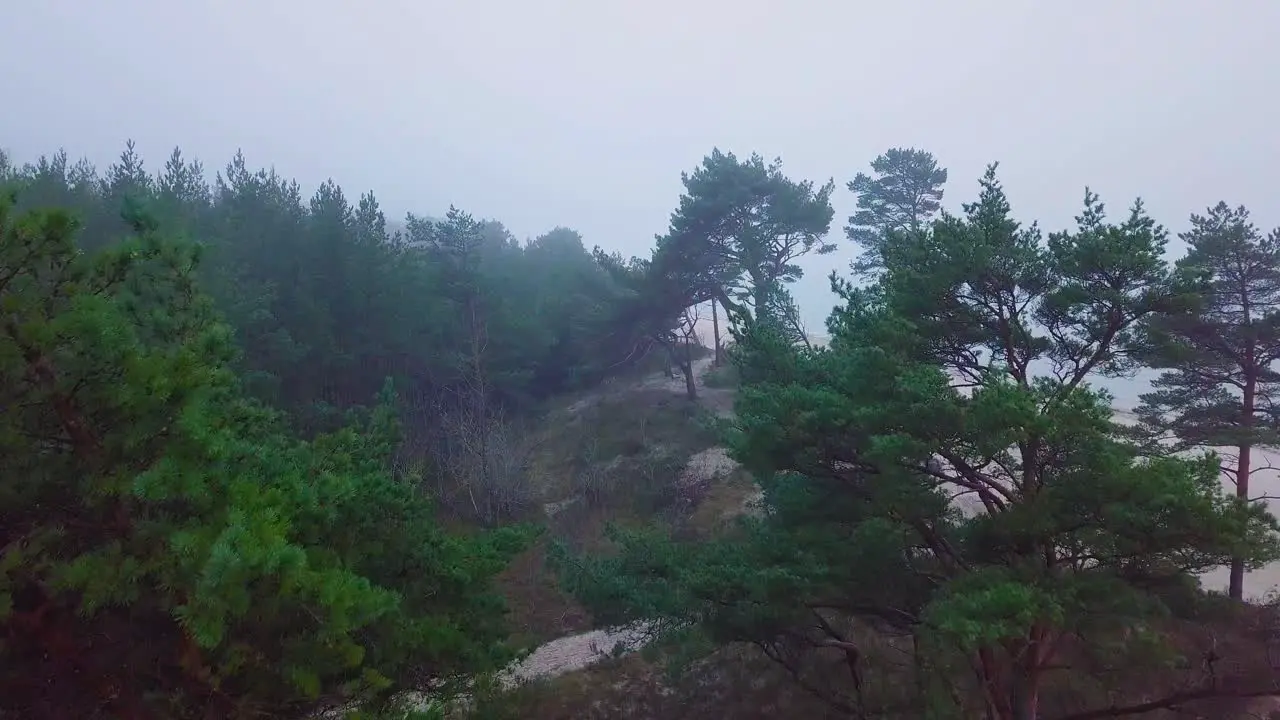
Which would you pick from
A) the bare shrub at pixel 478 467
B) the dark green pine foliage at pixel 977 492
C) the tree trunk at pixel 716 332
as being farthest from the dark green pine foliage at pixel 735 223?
the dark green pine foliage at pixel 977 492

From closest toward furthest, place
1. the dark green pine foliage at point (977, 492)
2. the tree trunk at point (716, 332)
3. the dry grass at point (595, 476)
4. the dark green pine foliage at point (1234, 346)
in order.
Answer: the dark green pine foliage at point (977, 492)
the dark green pine foliage at point (1234, 346)
the dry grass at point (595, 476)
the tree trunk at point (716, 332)

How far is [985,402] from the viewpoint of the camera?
18.5 ft

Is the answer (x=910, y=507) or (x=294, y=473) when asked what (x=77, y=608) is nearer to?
(x=294, y=473)

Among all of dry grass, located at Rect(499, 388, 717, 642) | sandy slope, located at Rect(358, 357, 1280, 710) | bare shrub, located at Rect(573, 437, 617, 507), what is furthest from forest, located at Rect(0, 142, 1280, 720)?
bare shrub, located at Rect(573, 437, 617, 507)

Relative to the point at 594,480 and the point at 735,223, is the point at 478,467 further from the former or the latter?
the point at 735,223

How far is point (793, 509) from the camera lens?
771 cm

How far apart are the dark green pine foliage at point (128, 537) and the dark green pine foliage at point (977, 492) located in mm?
4164

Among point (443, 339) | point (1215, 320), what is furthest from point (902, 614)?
point (443, 339)

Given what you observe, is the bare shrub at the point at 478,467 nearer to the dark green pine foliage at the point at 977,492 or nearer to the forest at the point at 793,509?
the forest at the point at 793,509

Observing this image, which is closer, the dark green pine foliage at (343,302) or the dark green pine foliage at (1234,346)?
the dark green pine foliage at (1234,346)

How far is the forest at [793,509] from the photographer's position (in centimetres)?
359

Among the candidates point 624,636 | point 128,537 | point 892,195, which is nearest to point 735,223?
point 892,195

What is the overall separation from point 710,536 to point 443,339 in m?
11.6

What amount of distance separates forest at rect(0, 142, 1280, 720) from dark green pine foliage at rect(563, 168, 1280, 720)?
3cm
